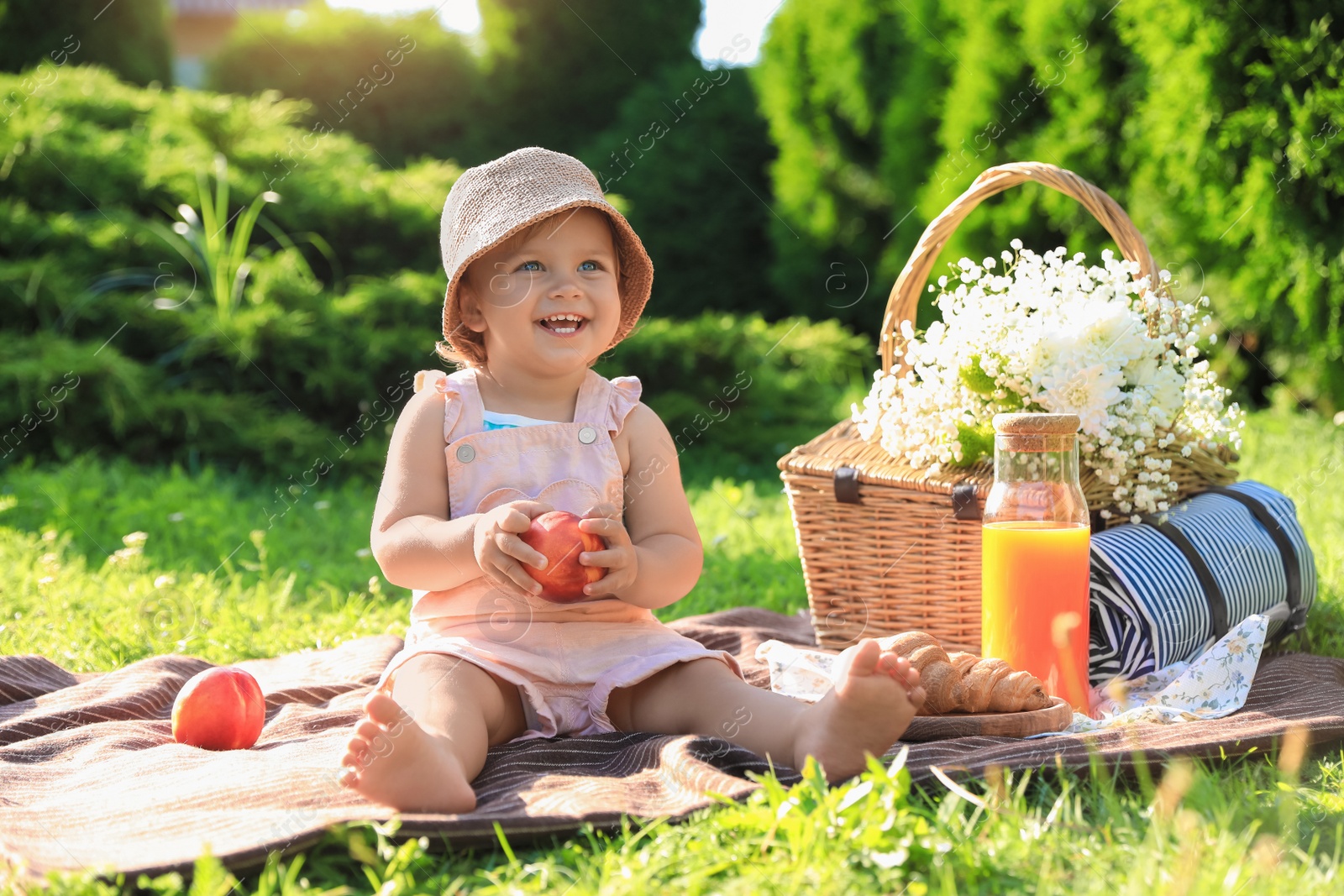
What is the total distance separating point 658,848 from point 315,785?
0.57 metres

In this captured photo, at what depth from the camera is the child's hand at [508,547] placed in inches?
76.0

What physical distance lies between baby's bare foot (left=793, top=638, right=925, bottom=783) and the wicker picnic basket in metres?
0.85

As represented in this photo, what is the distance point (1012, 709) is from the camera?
6.87 ft

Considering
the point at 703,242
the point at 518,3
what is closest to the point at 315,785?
the point at 703,242

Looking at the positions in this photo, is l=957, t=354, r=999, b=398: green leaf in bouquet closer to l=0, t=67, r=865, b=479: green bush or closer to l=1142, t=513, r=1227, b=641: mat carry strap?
l=1142, t=513, r=1227, b=641: mat carry strap

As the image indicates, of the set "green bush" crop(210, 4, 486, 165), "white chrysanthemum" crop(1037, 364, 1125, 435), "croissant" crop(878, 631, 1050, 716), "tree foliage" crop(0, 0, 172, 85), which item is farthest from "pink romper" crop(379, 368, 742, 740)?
"green bush" crop(210, 4, 486, 165)

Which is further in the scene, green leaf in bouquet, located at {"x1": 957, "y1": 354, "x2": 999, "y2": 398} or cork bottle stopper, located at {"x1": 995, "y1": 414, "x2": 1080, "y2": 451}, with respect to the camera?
green leaf in bouquet, located at {"x1": 957, "y1": 354, "x2": 999, "y2": 398}

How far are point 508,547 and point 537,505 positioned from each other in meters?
0.11

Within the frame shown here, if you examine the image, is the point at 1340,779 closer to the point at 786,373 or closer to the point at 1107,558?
the point at 1107,558

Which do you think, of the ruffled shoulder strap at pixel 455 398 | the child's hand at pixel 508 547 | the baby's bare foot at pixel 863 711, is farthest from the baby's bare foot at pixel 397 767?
the ruffled shoulder strap at pixel 455 398

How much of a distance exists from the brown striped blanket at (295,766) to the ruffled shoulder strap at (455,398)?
61 cm

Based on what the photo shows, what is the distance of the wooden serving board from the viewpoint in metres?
2.04

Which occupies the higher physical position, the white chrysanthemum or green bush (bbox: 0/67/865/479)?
green bush (bbox: 0/67/865/479)

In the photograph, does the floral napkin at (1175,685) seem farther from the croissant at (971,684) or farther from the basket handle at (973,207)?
the basket handle at (973,207)
